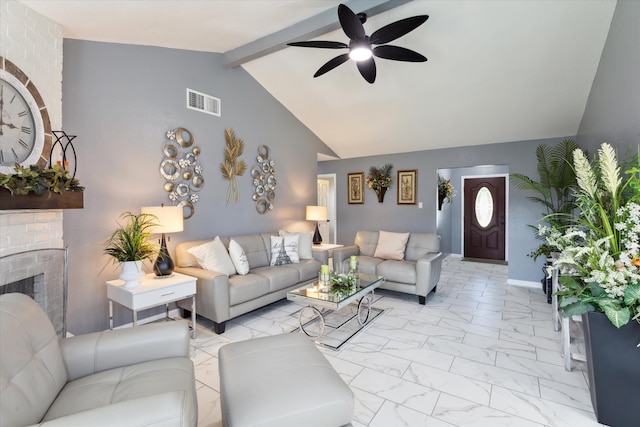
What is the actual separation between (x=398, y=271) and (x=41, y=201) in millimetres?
3607

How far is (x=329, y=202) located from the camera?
24.8ft

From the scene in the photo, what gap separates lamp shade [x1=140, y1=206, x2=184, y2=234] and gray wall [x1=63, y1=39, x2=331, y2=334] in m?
0.46

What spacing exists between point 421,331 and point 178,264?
2.74 metres

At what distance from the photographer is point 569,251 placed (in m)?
1.99

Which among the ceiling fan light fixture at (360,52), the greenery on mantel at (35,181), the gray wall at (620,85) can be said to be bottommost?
the greenery on mantel at (35,181)

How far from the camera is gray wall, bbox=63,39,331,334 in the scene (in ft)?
9.37

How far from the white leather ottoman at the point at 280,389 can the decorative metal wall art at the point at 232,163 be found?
2.86m

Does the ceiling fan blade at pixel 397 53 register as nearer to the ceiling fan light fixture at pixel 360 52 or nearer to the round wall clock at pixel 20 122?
the ceiling fan light fixture at pixel 360 52

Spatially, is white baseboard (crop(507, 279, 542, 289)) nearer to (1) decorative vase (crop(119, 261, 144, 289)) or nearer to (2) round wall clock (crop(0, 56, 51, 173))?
(1) decorative vase (crop(119, 261, 144, 289))

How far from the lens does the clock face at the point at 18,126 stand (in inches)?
78.7

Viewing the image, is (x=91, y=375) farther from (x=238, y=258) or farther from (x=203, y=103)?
(x=203, y=103)

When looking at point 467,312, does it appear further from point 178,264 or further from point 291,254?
point 178,264

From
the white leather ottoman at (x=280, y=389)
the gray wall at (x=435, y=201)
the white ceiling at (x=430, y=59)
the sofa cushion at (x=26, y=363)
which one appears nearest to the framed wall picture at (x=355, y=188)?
the gray wall at (x=435, y=201)

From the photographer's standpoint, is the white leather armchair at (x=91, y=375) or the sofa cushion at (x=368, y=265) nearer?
the white leather armchair at (x=91, y=375)
